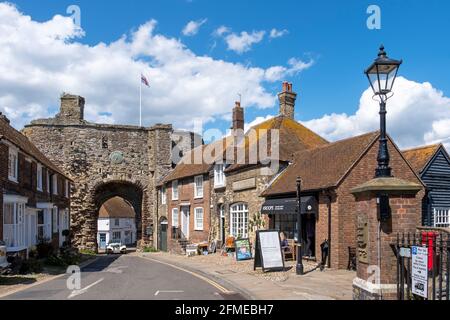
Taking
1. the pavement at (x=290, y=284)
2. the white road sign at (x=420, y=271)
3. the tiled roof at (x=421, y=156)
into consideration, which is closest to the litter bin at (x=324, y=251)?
the pavement at (x=290, y=284)

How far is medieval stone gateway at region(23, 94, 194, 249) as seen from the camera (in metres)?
39.8

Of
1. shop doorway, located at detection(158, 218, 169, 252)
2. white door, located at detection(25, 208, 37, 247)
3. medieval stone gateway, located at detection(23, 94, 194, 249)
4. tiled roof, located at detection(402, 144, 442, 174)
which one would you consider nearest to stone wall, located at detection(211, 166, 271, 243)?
tiled roof, located at detection(402, 144, 442, 174)

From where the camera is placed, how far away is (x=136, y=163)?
138ft

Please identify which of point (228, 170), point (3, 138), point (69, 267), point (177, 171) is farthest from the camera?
point (177, 171)


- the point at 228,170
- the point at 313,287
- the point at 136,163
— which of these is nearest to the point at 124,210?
the point at 136,163

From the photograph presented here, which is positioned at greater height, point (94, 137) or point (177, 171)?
point (94, 137)

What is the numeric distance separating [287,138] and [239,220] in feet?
18.5

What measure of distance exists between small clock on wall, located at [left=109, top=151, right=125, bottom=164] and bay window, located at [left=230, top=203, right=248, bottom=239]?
52.3 feet

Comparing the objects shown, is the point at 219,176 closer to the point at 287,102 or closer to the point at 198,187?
the point at 198,187

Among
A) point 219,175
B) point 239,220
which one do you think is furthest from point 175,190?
point 239,220

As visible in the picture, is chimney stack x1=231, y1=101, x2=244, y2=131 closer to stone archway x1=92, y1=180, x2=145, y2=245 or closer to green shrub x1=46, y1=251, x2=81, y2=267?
stone archway x1=92, y1=180, x2=145, y2=245

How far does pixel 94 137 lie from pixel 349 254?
2798 centimetres

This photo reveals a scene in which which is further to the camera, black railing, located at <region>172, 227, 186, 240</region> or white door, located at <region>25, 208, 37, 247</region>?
black railing, located at <region>172, 227, 186, 240</region>
